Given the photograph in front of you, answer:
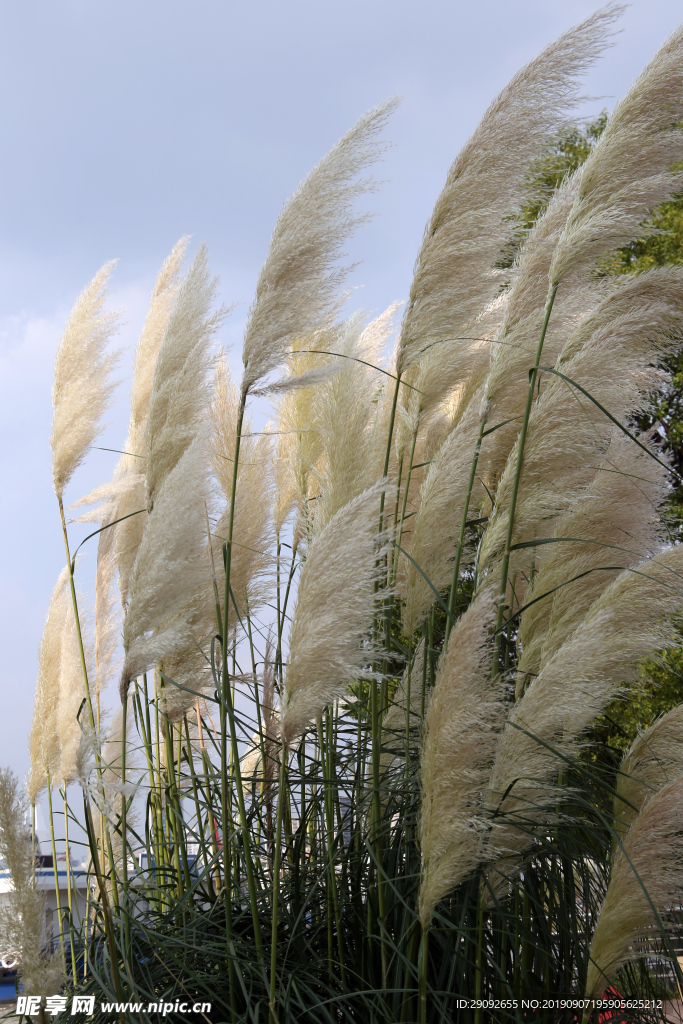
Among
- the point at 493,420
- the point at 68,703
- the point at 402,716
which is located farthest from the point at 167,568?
the point at 68,703

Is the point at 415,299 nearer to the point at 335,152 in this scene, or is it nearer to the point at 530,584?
the point at 335,152

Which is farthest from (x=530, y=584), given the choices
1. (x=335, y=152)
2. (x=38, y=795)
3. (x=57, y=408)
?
(x=38, y=795)

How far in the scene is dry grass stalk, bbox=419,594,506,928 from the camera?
4.58 ft

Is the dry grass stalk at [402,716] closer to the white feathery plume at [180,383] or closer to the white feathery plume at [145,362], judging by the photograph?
the white feathery plume at [180,383]

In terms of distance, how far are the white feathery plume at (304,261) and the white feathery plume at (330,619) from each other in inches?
24.4

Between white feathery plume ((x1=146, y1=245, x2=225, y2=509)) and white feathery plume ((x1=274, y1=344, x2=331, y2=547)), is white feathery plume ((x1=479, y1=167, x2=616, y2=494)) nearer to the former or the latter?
white feathery plume ((x1=274, y1=344, x2=331, y2=547))

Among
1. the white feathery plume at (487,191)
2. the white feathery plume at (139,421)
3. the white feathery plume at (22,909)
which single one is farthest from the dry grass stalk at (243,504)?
the white feathery plume at (22,909)

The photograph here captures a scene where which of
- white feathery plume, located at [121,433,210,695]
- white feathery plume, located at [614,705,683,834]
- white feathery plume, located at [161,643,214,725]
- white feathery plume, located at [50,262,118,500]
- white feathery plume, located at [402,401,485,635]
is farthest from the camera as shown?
white feathery plume, located at [50,262,118,500]

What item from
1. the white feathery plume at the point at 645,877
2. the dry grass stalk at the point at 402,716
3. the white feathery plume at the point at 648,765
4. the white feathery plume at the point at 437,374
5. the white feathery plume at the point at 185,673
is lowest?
the white feathery plume at the point at 645,877

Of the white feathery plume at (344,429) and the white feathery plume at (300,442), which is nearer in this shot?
the white feathery plume at (344,429)

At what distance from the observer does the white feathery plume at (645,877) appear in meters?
1.49

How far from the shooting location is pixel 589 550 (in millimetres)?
2055

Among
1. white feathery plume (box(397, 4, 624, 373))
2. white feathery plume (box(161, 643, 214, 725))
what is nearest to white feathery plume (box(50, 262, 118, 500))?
white feathery plume (box(161, 643, 214, 725))

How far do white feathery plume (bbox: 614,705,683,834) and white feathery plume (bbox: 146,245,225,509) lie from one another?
1400 millimetres
